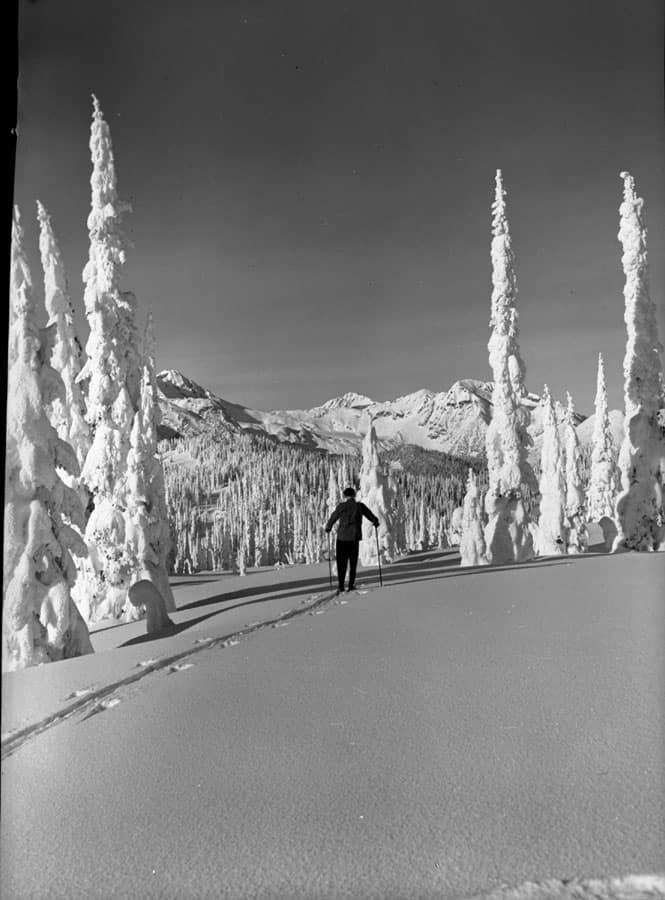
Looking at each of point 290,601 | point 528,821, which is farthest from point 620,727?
point 290,601

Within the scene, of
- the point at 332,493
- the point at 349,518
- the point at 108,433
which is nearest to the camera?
the point at 349,518

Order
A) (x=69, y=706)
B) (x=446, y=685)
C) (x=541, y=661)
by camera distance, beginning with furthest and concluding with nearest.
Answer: (x=541, y=661)
(x=446, y=685)
(x=69, y=706)

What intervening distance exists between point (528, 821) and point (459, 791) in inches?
10.5

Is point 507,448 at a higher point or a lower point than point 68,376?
lower

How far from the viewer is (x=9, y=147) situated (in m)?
1.41

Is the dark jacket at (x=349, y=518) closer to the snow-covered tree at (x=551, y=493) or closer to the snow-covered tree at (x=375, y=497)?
the snow-covered tree at (x=375, y=497)

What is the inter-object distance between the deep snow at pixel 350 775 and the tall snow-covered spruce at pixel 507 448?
17.7 meters

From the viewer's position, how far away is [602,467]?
4009cm

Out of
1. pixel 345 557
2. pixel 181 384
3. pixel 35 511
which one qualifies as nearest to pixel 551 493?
pixel 345 557

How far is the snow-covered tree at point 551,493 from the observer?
30.9 meters

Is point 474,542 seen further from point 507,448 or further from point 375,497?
point 375,497

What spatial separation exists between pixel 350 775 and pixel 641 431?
1722 cm

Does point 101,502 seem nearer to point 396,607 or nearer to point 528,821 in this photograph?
point 396,607

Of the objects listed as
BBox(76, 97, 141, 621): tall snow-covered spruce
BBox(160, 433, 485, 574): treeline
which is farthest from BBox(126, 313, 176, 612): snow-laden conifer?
BBox(160, 433, 485, 574): treeline
